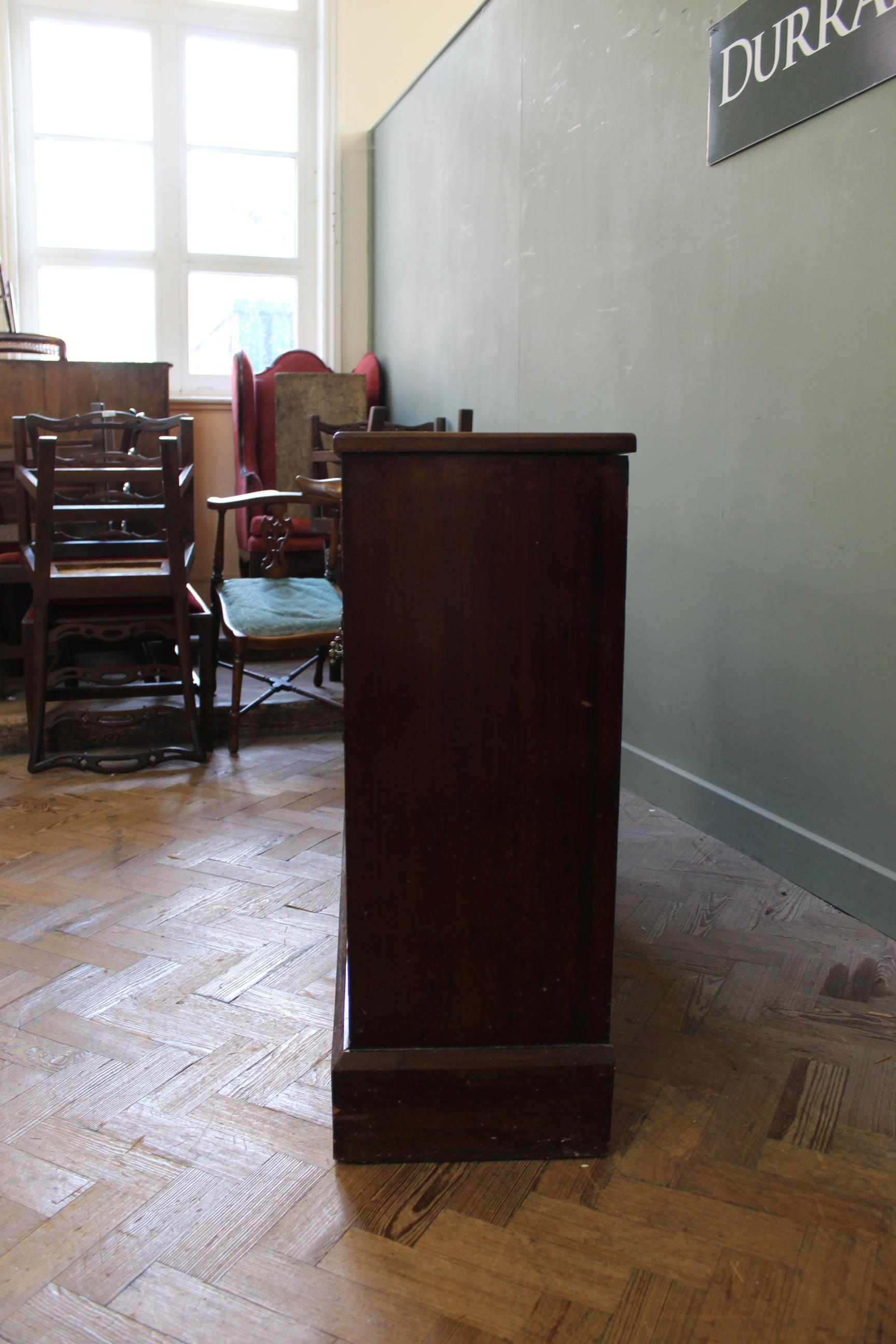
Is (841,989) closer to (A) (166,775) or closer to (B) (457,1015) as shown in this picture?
(B) (457,1015)

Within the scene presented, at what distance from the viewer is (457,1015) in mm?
1333

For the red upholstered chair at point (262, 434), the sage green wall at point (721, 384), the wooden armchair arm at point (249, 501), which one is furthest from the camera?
the red upholstered chair at point (262, 434)

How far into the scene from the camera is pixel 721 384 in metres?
2.42

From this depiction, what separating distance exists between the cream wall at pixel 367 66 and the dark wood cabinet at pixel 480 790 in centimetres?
457

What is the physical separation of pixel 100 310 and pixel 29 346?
99 cm

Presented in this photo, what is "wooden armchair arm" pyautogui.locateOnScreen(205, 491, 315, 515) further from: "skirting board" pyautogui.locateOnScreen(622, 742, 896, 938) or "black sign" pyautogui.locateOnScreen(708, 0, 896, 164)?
"black sign" pyautogui.locateOnScreen(708, 0, 896, 164)

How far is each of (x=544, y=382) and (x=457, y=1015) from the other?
7.83 ft

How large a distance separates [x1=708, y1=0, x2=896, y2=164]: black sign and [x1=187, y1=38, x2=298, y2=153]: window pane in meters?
3.62

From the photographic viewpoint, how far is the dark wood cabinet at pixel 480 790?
122 centimetres

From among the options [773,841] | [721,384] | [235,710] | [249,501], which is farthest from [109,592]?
[773,841]

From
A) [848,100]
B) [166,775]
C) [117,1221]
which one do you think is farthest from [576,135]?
[117,1221]

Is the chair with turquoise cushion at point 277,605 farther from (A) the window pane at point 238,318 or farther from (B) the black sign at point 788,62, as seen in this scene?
(A) the window pane at point 238,318

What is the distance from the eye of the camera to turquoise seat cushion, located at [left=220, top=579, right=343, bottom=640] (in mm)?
3246

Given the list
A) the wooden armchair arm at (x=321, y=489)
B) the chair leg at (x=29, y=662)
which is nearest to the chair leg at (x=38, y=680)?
the chair leg at (x=29, y=662)
